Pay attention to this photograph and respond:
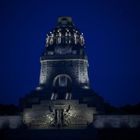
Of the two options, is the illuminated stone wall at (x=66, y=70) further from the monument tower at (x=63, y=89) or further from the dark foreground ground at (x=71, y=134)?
the dark foreground ground at (x=71, y=134)

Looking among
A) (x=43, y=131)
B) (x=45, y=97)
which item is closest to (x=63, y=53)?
(x=45, y=97)

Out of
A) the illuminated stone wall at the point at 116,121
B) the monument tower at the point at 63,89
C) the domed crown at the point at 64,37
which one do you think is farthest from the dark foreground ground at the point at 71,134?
the domed crown at the point at 64,37

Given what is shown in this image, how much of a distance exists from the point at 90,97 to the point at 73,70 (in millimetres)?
6636

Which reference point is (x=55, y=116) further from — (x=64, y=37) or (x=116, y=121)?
(x=64, y=37)

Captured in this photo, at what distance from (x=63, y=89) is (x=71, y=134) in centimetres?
1572

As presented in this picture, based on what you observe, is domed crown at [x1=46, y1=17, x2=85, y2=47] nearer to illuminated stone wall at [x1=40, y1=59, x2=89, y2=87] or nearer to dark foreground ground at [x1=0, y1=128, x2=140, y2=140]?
illuminated stone wall at [x1=40, y1=59, x2=89, y2=87]

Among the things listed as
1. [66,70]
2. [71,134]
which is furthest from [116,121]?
[66,70]

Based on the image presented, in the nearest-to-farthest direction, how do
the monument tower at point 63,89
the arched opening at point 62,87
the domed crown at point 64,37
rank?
the monument tower at point 63,89 < the arched opening at point 62,87 < the domed crown at point 64,37

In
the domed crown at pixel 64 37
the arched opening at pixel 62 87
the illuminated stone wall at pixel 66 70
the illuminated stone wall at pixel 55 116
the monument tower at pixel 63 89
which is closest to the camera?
the illuminated stone wall at pixel 55 116

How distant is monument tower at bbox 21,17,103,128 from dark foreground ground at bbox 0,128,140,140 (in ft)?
21.1

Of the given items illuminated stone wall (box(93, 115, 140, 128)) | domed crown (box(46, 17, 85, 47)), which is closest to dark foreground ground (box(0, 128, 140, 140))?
illuminated stone wall (box(93, 115, 140, 128))

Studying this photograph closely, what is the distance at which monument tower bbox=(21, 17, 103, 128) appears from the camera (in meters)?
66.5

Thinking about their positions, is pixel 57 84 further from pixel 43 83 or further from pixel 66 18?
pixel 66 18

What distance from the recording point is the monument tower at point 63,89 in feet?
218
